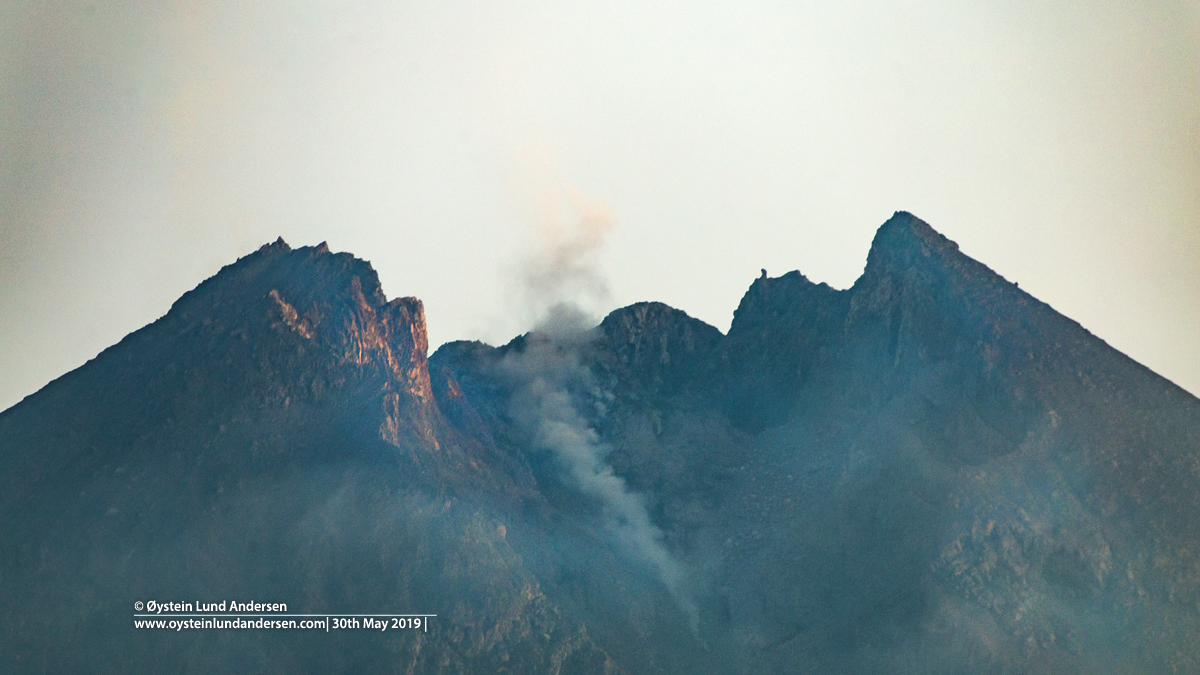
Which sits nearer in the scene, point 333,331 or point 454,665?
point 454,665

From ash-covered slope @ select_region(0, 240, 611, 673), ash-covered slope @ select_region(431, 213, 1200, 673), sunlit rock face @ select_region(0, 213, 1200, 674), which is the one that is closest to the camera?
ash-covered slope @ select_region(0, 240, 611, 673)

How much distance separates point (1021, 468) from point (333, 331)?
335 feet

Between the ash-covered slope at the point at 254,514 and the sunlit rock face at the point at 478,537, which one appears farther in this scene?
the sunlit rock face at the point at 478,537

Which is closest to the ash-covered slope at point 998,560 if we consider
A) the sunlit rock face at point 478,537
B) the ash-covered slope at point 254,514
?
the sunlit rock face at point 478,537

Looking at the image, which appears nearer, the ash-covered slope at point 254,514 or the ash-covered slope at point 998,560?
the ash-covered slope at point 254,514

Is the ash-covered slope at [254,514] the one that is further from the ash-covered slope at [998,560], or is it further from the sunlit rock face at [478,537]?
the ash-covered slope at [998,560]

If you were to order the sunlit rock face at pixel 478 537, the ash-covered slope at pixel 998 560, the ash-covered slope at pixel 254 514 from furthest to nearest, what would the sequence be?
the ash-covered slope at pixel 998 560
the sunlit rock face at pixel 478 537
the ash-covered slope at pixel 254 514

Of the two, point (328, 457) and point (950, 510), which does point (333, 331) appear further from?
point (950, 510)

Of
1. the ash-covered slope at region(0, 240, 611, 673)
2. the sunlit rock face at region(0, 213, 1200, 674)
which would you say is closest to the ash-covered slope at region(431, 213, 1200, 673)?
the sunlit rock face at region(0, 213, 1200, 674)

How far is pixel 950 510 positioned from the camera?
184 m

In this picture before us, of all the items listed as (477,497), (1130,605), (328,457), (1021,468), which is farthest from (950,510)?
(328,457)

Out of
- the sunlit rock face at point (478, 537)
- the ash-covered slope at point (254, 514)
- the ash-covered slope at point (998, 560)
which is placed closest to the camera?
the ash-covered slope at point (254, 514)

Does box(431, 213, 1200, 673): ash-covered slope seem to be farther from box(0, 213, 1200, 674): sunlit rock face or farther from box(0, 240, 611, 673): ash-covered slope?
box(0, 240, 611, 673): ash-covered slope

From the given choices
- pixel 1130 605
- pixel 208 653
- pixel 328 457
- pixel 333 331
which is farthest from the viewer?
pixel 333 331
